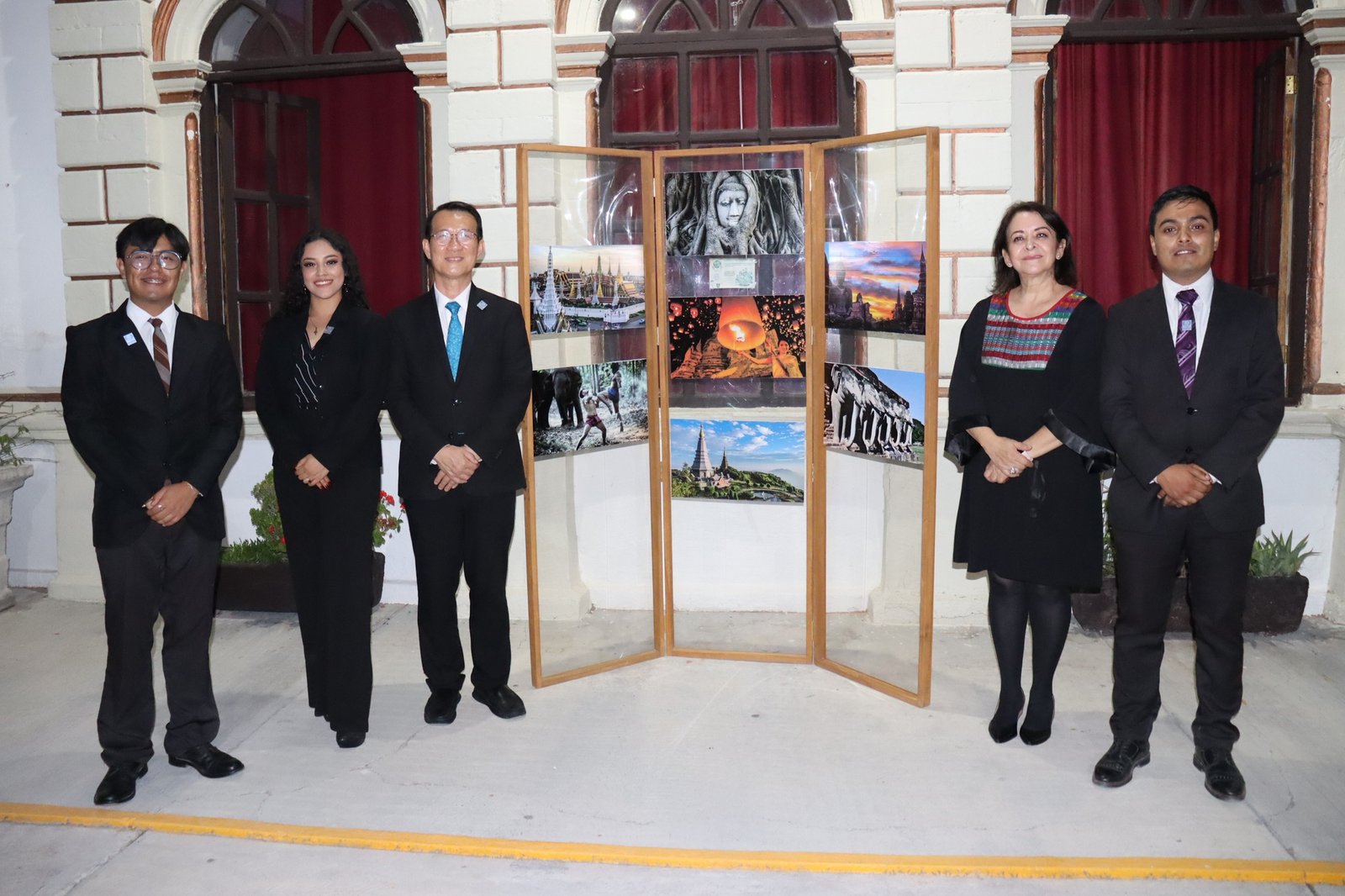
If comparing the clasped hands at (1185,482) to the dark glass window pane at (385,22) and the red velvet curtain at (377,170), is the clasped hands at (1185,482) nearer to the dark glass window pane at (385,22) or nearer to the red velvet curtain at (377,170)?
the red velvet curtain at (377,170)

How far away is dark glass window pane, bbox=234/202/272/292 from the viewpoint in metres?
6.37

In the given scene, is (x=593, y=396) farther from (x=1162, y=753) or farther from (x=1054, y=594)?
(x=1162, y=753)

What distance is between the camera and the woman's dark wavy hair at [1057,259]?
3799mm

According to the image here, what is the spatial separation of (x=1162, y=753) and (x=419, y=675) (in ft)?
9.54

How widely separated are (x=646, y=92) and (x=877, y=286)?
6.97ft

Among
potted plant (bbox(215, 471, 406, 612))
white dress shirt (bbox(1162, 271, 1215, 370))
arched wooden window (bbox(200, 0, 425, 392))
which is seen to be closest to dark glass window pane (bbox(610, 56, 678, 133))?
arched wooden window (bbox(200, 0, 425, 392))

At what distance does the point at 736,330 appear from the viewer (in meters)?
4.79

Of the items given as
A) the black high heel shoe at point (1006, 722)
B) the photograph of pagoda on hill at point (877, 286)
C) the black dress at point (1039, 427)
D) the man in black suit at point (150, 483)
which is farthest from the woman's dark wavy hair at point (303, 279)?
the black high heel shoe at point (1006, 722)

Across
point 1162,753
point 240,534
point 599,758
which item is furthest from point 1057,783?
point 240,534

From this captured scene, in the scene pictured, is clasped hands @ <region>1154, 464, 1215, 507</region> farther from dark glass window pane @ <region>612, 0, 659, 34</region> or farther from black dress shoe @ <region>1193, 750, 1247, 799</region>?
dark glass window pane @ <region>612, 0, 659, 34</region>

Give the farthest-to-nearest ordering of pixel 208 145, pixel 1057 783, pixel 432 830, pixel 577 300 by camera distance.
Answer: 1. pixel 208 145
2. pixel 577 300
3. pixel 1057 783
4. pixel 432 830

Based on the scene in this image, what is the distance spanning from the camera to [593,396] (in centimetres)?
471

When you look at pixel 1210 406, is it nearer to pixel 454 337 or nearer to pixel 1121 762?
pixel 1121 762

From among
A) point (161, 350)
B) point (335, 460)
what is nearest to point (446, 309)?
point (335, 460)
